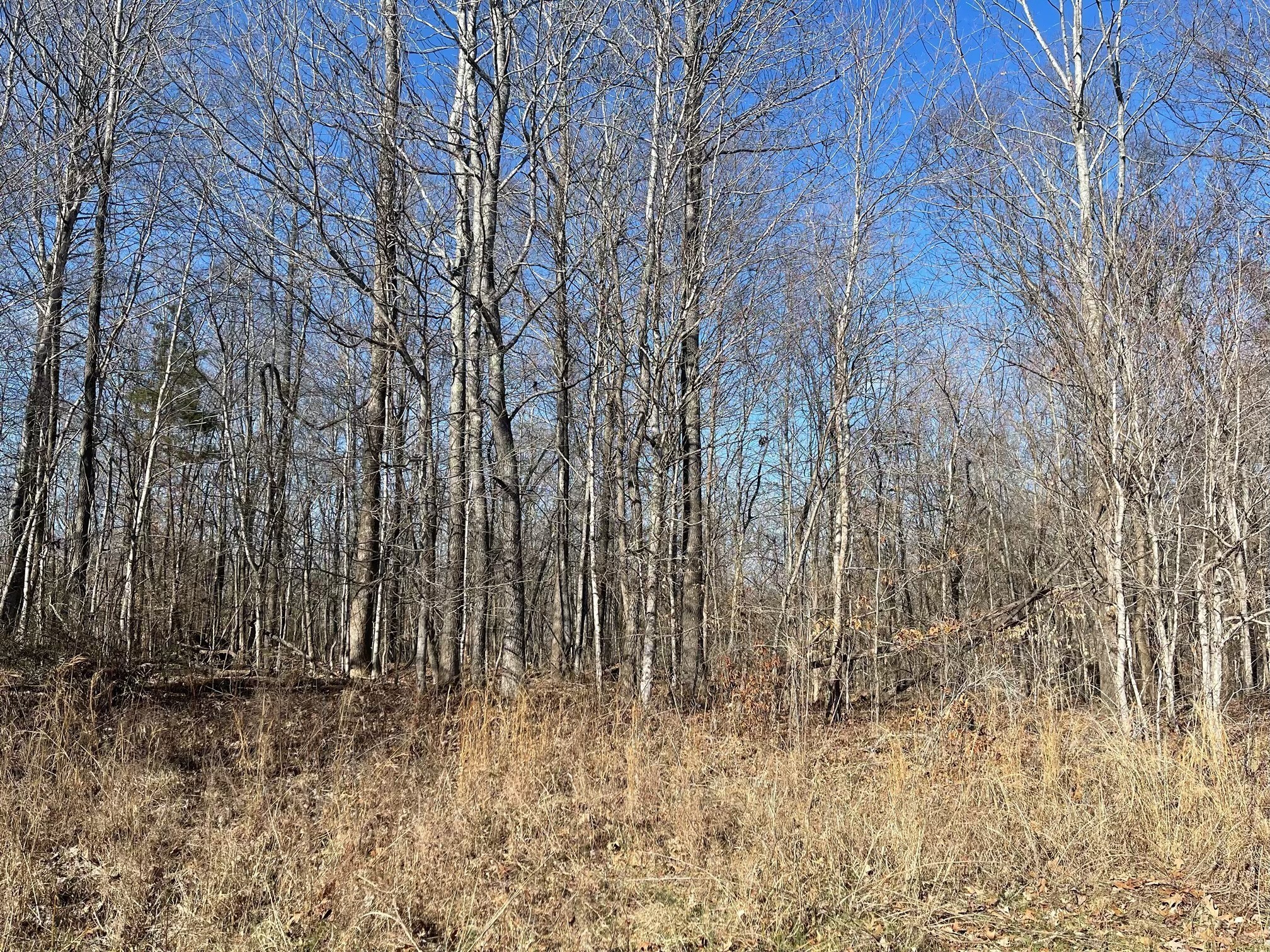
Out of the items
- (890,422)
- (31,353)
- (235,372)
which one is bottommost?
(890,422)

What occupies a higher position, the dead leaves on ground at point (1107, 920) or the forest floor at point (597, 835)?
the forest floor at point (597, 835)

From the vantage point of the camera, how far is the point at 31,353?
11.9 m

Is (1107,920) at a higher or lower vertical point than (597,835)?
lower

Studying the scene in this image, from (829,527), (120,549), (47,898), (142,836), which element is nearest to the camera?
(47,898)

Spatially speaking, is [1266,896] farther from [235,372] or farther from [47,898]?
[235,372]

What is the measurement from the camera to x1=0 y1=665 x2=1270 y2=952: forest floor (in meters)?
3.60

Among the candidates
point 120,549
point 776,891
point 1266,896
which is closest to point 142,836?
point 776,891

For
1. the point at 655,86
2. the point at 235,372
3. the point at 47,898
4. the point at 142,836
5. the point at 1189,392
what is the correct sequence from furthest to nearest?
the point at 235,372, the point at 655,86, the point at 1189,392, the point at 142,836, the point at 47,898

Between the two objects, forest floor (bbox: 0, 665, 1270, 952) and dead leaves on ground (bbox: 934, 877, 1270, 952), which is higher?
forest floor (bbox: 0, 665, 1270, 952)

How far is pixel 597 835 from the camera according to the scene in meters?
4.75

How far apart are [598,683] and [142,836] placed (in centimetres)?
492

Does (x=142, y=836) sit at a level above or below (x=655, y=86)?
below

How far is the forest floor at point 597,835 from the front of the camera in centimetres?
360

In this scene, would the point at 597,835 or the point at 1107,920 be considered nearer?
the point at 1107,920
